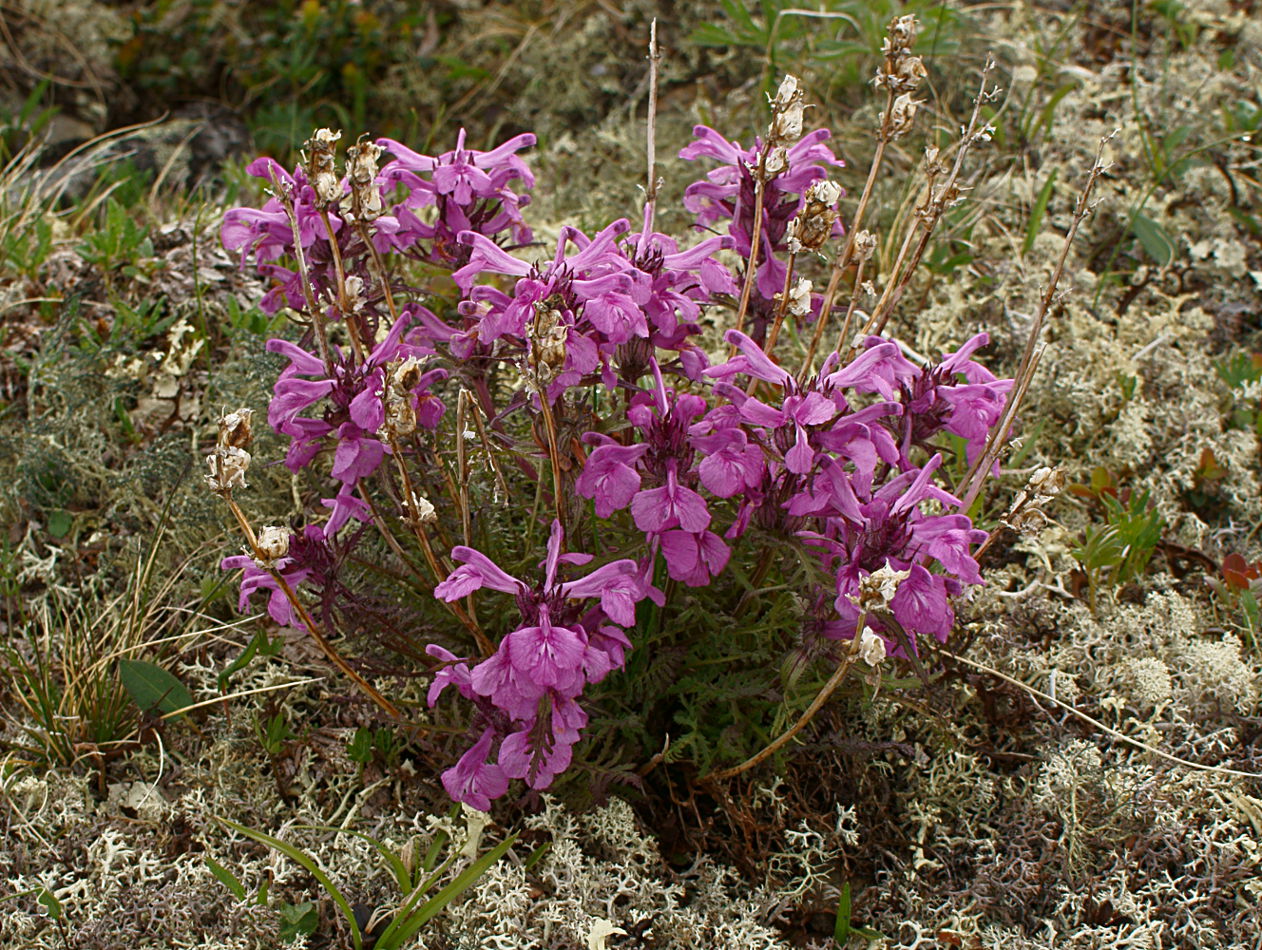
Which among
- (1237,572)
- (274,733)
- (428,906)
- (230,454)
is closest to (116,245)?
(274,733)

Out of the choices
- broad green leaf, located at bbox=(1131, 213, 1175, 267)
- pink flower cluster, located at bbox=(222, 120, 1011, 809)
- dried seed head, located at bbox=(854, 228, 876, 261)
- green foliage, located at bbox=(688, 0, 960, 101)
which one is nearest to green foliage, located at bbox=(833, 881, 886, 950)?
pink flower cluster, located at bbox=(222, 120, 1011, 809)

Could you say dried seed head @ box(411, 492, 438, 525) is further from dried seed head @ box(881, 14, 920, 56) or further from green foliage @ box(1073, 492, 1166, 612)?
green foliage @ box(1073, 492, 1166, 612)

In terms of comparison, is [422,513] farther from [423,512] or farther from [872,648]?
[872,648]

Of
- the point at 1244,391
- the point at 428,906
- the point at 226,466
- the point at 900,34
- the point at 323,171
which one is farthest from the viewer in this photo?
the point at 1244,391

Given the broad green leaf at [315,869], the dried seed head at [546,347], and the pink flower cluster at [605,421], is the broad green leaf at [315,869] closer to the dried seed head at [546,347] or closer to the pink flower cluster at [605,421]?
the pink flower cluster at [605,421]

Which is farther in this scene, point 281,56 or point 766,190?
point 281,56

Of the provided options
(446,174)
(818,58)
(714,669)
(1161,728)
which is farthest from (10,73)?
(1161,728)

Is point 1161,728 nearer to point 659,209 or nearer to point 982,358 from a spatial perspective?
point 982,358
